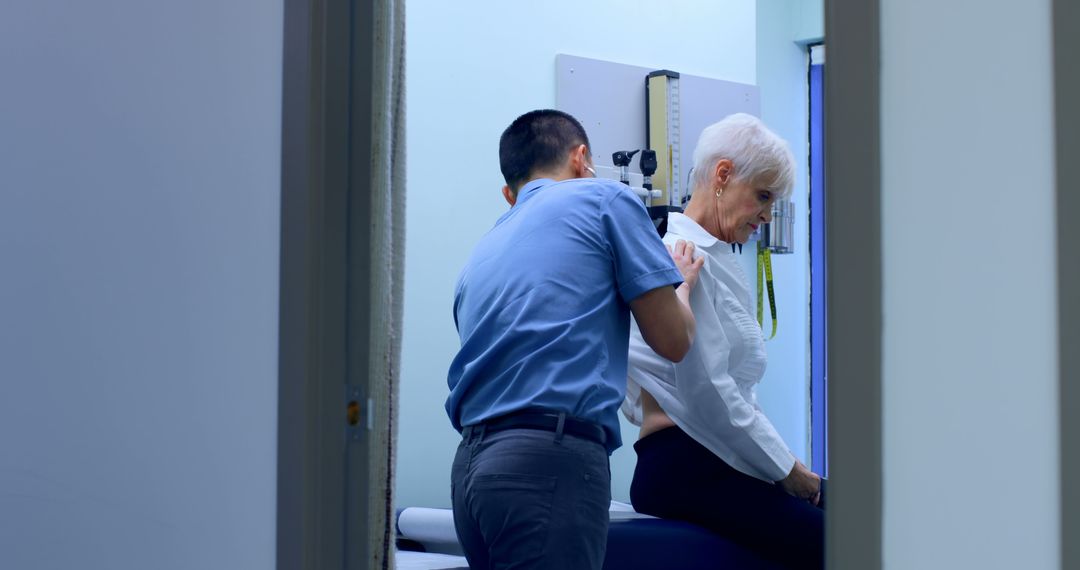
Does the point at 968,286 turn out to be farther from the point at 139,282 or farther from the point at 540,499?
the point at 139,282

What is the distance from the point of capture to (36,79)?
1932 mm

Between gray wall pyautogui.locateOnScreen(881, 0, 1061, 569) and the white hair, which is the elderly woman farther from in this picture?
gray wall pyautogui.locateOnScreen(881, 0, 1061, 569)

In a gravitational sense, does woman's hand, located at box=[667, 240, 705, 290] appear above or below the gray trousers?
above

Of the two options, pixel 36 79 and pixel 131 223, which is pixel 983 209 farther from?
pixel 36 79

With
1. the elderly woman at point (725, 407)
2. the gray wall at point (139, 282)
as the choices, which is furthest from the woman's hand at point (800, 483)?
the gray wall at point (139, 282)

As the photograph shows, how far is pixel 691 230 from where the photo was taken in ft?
7.64

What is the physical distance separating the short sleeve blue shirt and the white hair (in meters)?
0.49

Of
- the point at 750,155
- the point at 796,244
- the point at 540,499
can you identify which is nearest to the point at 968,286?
the point at 540,499

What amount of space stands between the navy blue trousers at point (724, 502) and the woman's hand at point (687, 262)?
0.30 meters

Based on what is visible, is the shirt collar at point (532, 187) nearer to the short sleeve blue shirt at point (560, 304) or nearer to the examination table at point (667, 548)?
the short sleeve blue shirt at point (560, 304)

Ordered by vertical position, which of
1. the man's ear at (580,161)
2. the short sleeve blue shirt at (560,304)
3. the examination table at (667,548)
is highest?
the man's ear at (580,161)

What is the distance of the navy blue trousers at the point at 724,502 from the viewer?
2117 mm

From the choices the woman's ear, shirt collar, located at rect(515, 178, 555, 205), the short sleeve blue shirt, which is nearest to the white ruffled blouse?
the woman's ear

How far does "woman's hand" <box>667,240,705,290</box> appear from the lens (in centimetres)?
217
